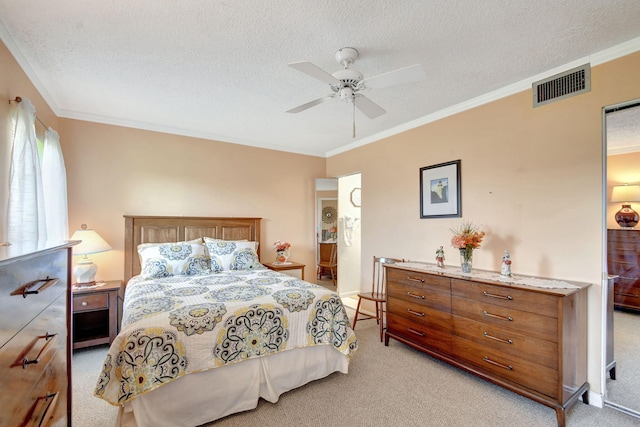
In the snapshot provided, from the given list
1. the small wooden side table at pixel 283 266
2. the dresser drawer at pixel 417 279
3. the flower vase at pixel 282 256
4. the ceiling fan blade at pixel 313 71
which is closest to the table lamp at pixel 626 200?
the dresser drawer at pixel 417 279

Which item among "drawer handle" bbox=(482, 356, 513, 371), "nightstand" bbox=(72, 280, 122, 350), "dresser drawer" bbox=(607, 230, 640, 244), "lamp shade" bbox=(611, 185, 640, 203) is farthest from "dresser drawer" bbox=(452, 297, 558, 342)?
"nightstand" bbox=(72, 280, 122, 350)

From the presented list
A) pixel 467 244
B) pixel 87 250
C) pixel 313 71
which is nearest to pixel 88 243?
pixel 87 250

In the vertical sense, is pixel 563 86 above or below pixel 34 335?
above

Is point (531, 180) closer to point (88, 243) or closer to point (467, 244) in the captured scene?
point (467, 244)

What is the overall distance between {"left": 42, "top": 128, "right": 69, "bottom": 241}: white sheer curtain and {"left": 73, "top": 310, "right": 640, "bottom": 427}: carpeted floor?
134 cm

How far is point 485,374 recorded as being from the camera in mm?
2336

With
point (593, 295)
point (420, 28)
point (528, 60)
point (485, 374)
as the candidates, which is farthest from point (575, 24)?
point (485, 374)

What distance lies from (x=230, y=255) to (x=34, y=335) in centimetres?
261

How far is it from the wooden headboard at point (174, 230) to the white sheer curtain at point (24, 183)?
1.32 metres

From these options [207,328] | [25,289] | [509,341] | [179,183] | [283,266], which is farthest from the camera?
[283,266]

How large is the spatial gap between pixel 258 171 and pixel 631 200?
4.15 meters

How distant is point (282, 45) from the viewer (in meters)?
2.11

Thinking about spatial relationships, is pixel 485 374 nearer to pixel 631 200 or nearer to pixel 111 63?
pixel 631 200

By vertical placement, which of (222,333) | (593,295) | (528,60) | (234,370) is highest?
(528,60)
